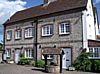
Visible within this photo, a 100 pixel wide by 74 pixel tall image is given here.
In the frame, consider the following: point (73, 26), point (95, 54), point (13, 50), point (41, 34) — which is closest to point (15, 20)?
point (13, 50)

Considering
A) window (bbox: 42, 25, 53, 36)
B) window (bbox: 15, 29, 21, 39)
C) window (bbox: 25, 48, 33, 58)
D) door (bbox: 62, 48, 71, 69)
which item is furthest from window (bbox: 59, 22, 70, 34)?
window (bbox: 15, 29, 21, 39)

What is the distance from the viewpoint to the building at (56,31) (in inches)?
958

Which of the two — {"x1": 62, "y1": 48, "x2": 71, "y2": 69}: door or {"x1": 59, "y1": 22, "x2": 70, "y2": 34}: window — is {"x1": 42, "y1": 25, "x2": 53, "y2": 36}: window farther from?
{"x1": 62, "y1": 48, "x2": 71, "y2": 69}: door

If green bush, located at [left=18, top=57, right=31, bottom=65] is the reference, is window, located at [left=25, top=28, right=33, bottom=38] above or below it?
above

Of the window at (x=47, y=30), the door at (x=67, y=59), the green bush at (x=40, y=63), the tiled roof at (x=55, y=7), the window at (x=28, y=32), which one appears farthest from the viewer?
the window at (x=28, y=32)

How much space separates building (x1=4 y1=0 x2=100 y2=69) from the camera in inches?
→ 958

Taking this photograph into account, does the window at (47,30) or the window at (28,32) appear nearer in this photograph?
the window at (47,30)

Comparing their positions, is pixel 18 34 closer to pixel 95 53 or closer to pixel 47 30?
pixel 47 30

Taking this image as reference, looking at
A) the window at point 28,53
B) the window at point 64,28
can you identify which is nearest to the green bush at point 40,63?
the window at point 28,53

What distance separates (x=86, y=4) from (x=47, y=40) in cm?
721

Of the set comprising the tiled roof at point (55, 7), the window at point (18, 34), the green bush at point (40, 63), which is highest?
the tiled roof at point (55, 7)

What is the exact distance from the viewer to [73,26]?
82.2ft

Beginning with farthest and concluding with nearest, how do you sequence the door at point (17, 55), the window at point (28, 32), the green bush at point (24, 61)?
the door at point (17, 55) → the window at point (28, 32) → the green bush at point (24, 61)

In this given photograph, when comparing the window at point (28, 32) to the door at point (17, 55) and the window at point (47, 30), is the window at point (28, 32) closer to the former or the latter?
the window at point (47, 30)
